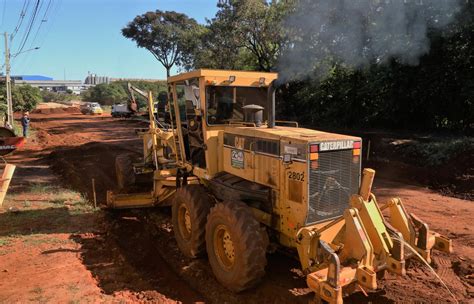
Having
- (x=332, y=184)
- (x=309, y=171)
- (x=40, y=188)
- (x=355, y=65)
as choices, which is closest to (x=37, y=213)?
(x=40, y=188)

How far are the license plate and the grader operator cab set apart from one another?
1 cm

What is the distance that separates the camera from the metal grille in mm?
4957

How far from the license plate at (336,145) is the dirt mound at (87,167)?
275 inches

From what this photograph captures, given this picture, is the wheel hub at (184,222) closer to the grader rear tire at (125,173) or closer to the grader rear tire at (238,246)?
the grader rear tire at (238,246)

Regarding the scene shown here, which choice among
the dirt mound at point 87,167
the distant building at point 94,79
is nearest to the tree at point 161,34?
the dirt mound at point 87,167

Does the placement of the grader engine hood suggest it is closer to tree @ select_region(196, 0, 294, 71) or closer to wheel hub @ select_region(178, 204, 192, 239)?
wheel hub @ select_region(178, 204, 192, 239)

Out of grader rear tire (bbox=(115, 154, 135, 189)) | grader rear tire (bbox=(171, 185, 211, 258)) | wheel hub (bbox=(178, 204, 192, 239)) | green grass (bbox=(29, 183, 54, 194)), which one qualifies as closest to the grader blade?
grader rear tire (bbox=(171, 185, 211, 258))

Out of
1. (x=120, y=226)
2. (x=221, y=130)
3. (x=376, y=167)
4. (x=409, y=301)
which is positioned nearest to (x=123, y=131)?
(x=376, y=167)

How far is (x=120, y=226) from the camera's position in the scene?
8.30 metres

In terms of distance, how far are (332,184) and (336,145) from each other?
50 cm

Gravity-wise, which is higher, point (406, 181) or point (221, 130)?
point (221, 130)

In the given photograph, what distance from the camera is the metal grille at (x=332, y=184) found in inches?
195

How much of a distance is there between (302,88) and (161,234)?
1707cm

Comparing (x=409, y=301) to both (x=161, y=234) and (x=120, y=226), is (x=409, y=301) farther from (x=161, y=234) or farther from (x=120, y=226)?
(x=120, y=226)
